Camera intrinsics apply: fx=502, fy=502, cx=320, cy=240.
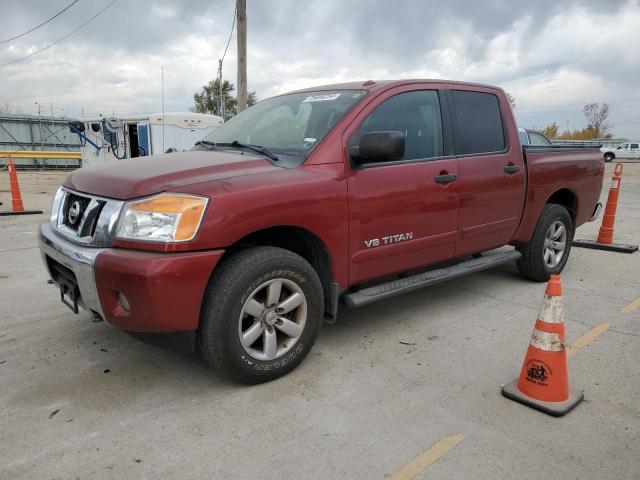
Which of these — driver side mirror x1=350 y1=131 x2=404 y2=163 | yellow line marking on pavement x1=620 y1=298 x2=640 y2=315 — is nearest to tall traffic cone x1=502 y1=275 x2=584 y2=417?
driver side mirror x1=350 y1=131 x2=404 y2=163

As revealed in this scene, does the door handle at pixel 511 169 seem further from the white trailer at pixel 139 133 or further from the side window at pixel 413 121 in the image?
the white trailer at pixel 139 133

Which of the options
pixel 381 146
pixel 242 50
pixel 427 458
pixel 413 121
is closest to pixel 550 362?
pixel 427 458

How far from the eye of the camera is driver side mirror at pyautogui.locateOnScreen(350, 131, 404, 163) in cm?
301

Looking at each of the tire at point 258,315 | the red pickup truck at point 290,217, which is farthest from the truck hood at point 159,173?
the tire at point 258,315

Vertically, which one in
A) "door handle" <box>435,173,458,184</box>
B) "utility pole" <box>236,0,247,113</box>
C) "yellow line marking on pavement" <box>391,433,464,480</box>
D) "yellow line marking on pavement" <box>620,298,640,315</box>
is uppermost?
"utility pole" <box>236,0,247,113</box>

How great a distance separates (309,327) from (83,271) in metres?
1.31

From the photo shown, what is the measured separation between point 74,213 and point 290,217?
127 centimetres

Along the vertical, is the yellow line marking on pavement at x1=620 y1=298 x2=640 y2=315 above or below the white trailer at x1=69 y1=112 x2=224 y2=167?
below

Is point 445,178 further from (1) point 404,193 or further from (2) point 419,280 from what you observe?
(2) point 419,280

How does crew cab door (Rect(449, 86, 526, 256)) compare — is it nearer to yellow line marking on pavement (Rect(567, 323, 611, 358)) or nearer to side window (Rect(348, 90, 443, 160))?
side window (Rect(348, 90, 443, 160))

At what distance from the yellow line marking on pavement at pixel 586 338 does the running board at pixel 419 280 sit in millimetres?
923

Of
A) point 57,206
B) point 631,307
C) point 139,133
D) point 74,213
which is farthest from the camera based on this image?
point 139,133

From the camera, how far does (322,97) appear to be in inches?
145

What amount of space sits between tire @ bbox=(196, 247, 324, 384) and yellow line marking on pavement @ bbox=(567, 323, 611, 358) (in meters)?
1.80
